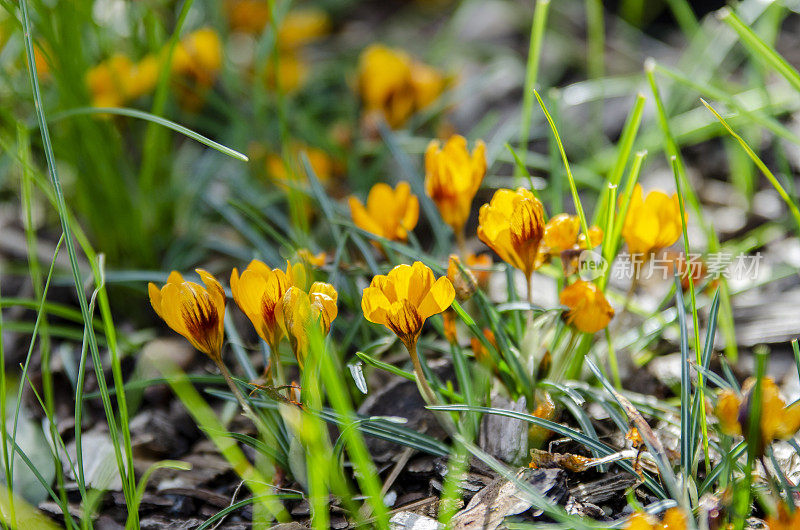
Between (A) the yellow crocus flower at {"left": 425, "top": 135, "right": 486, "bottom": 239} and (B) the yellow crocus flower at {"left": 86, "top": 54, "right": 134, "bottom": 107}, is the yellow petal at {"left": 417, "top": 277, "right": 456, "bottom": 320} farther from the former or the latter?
(B) the yellow crocus flower at {"left": 86, "top": 54, "right": 134, "bottom": 107}

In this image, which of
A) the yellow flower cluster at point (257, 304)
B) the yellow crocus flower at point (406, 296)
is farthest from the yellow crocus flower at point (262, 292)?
the yellow crocus flower at point (406, 296)

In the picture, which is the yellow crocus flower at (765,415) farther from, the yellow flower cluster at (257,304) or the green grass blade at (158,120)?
the green grass blade at (158,120)

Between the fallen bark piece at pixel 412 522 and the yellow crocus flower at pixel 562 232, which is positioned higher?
the yellow crocus flower at pixel 562 232

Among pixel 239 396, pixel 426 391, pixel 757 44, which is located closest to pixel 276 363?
pixel 239 396

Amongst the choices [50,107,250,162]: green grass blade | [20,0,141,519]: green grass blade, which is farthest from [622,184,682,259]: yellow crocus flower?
[20,0,141,519]: green grass blade

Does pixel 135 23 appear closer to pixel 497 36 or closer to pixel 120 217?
pixel 120 217

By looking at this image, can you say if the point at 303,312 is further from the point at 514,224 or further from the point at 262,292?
the point at 514,224

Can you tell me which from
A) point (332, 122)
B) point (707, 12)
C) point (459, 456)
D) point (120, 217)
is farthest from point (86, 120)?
point (707, 12)
